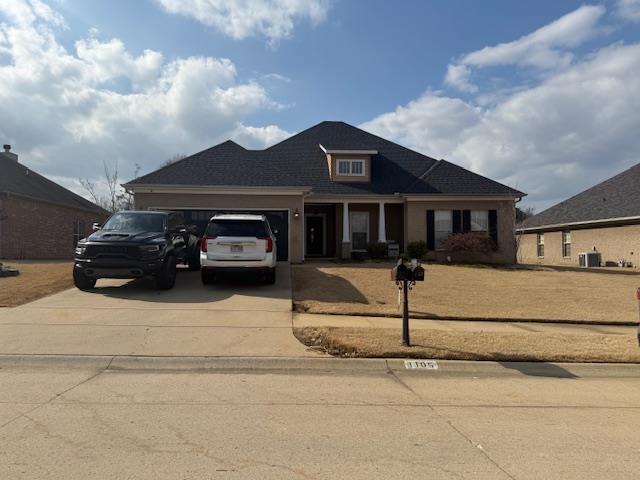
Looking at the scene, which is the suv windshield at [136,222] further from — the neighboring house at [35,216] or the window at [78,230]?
the window at [78,230]

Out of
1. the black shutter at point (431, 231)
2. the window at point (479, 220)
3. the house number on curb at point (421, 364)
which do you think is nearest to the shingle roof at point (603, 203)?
the window at point (479, 220)

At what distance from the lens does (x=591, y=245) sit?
27734mm

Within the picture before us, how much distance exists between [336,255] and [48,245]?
14614 mm

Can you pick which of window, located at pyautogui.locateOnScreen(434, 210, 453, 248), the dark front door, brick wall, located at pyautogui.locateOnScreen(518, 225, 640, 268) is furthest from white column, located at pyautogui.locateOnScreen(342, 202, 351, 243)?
brick wall, located at pyautogui.locateOnScreen(518, 225, 640, 268)

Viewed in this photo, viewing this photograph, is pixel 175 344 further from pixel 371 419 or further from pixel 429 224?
pixel 429 224

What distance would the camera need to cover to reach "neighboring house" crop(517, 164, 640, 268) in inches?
985

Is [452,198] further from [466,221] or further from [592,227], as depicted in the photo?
[592,227]

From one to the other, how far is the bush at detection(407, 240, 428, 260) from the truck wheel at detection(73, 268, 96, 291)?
13.2 metres

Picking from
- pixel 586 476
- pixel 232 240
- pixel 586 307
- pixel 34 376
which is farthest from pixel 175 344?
pixel 586 307

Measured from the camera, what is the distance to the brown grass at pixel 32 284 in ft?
36.2

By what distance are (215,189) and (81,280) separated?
286 inches

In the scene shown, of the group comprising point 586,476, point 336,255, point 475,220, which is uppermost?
point 475,220

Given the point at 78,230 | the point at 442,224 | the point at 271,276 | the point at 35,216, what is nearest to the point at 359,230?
the point at 442,224

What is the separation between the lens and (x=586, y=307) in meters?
12.6
